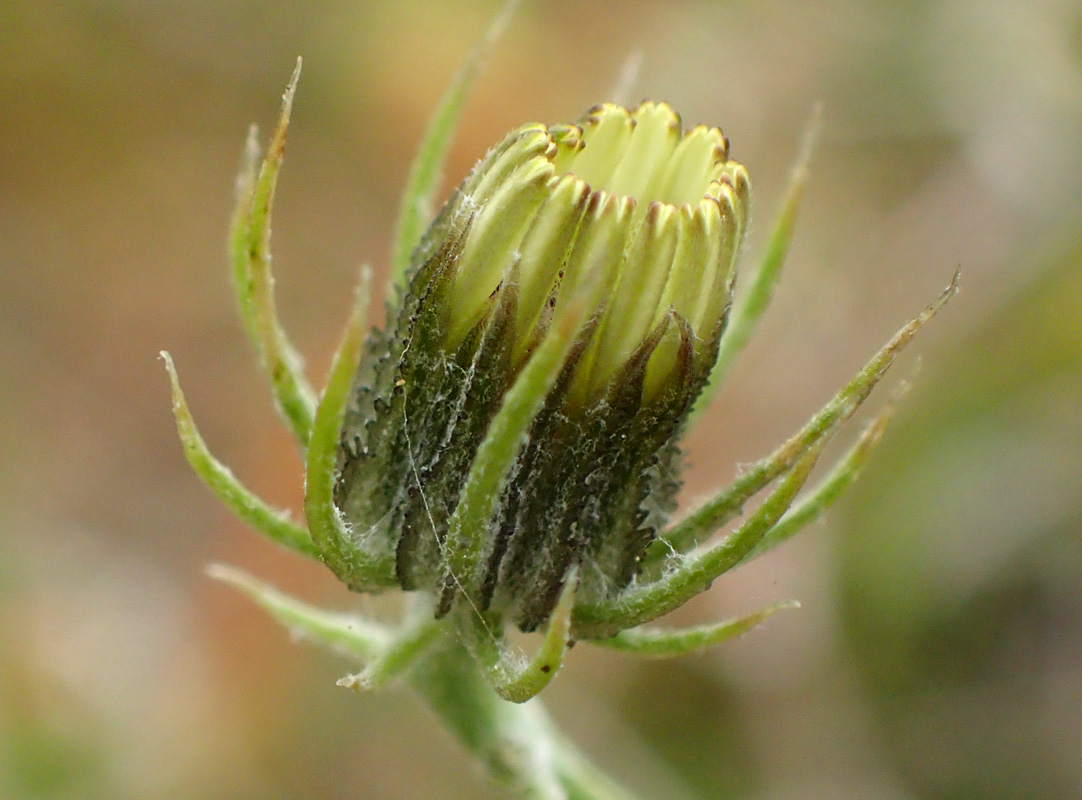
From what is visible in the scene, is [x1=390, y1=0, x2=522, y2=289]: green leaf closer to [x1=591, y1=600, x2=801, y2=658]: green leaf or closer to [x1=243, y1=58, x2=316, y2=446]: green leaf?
[x1=243, y1=58, x2=316, y2=446]: green leaf

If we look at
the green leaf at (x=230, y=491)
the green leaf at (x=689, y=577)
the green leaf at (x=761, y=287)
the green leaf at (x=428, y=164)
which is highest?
the green leaf at (x=428, y=164)

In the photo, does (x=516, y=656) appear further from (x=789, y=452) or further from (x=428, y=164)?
(x=428, y=164)

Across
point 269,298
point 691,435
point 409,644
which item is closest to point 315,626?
point 409,644

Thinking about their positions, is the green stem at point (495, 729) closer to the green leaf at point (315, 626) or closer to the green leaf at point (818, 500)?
the green leaf at point (315, 626)

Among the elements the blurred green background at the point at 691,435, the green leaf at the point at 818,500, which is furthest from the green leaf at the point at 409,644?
the blurred green background at the point at 691,435

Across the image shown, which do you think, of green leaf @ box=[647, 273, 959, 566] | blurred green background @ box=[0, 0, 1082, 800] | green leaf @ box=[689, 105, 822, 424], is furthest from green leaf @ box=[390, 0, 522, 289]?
blurred green background @ box=[0, 0, 1082, 800]

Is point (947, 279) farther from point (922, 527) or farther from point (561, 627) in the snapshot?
point (561, 627)
